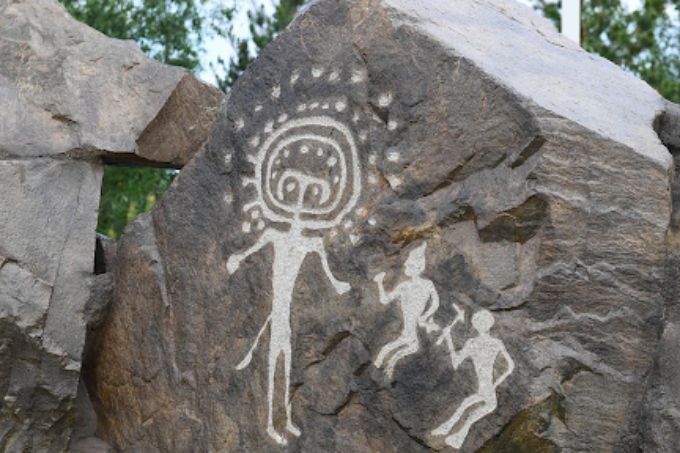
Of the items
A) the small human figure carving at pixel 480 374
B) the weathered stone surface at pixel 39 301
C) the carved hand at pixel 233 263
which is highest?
the small human figure carving at pixel 480 374

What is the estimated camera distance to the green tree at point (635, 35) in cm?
843

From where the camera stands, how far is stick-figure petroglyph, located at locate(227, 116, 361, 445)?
351 cm

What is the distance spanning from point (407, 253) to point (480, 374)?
0.41 meters

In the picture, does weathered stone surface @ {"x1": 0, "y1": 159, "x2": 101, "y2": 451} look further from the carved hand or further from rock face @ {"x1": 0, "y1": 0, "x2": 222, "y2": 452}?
the carved hand

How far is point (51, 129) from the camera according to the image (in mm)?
4078

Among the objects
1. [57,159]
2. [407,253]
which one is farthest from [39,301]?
[407,253]

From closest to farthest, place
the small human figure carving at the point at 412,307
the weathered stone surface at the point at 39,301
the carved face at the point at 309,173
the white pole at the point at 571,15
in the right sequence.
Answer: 1. the small human figure carving at the point at 412,307
2. the carved face at the point at 309,173
3. the weathered stone surface at the point at 39,301
4. the white pole at the point at 571,15

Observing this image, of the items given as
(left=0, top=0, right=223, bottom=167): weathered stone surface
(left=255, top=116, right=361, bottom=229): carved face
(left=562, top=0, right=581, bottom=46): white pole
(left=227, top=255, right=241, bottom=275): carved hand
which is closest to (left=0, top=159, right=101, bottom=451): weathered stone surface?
(left=0, top=0, right=223, bottom=167): weathered stone surface

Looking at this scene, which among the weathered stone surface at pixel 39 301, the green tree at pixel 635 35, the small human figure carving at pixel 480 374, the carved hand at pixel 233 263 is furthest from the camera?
the green tree at pixel 635 35

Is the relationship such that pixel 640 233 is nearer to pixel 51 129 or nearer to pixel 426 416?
pixel 426 416

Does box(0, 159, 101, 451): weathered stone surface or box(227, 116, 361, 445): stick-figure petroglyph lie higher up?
box(227, 116, 361, 445): stick-figure petroglyph

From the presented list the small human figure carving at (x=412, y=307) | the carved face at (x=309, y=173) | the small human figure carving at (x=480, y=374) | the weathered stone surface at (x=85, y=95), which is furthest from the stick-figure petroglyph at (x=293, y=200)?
the weathered stone surface at (x=85, y=95)

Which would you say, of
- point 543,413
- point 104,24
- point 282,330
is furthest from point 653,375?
point 104,24

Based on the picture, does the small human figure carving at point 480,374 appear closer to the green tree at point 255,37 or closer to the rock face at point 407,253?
the rock face at point 407,253
